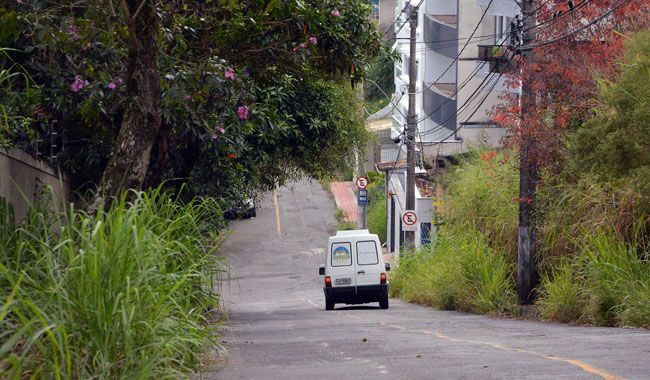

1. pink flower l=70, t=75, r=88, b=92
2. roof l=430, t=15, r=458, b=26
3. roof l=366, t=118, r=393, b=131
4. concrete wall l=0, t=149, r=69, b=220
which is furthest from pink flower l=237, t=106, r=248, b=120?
roof l=366, t=118, r=393, b=131

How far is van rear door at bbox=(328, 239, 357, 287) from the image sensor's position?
90.7ft

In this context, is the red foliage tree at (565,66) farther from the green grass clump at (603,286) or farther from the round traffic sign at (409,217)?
the round traffic sign at (409,217)

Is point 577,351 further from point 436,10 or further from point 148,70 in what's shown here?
point 436,10

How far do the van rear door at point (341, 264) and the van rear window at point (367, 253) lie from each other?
9.5 inches

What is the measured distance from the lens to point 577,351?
11242 mm

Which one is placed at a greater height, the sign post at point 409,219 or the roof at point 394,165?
the roof at point 394,165

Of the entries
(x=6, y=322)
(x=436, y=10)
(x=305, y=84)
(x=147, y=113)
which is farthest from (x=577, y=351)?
(x=436, y=10)

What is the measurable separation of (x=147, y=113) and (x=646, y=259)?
10243 millimetres

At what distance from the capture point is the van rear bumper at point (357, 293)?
27.5 m

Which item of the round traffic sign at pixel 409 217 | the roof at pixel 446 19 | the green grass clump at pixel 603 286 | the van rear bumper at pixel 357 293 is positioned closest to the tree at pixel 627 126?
the green grass clump at pixel 603 286

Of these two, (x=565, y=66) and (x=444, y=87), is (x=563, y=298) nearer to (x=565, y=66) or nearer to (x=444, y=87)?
(x=565, y=66)

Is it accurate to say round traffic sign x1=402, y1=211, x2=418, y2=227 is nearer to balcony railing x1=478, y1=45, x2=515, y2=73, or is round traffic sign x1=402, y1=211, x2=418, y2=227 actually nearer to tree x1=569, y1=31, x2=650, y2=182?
balcony railing x1=478, y1=45, x2=515, y2=73

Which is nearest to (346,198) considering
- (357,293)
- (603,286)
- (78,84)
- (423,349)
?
(357,293)

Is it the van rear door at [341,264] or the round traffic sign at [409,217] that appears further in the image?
the round traffic sign at [409,217]
